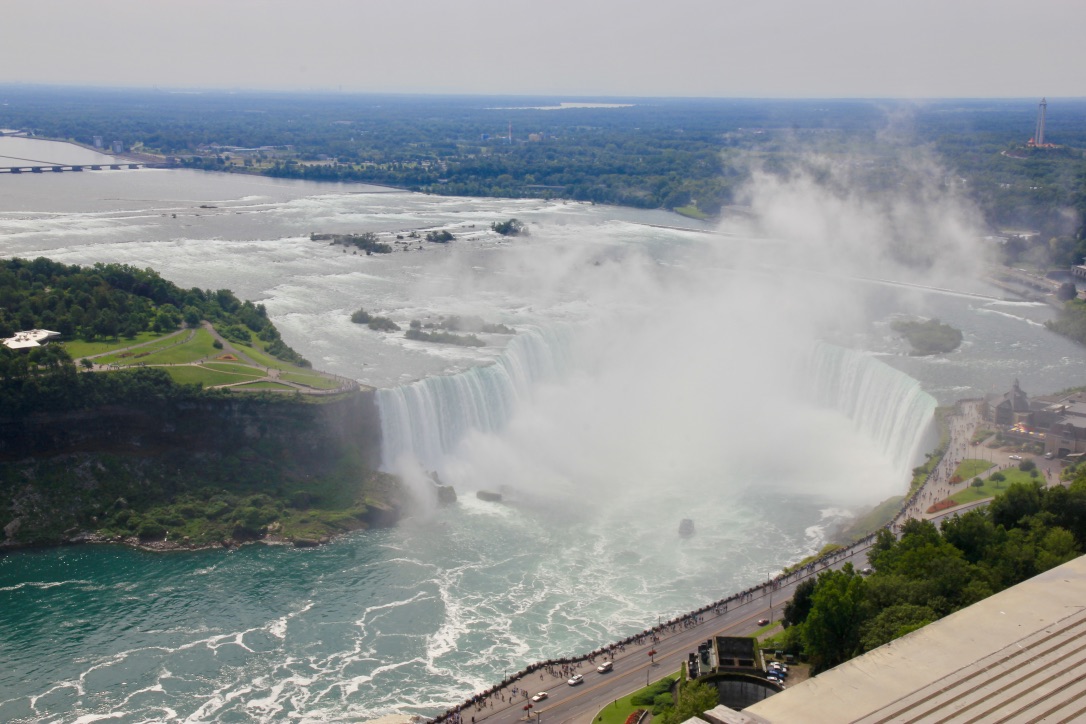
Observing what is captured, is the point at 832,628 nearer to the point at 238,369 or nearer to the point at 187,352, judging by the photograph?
the point at 238,369

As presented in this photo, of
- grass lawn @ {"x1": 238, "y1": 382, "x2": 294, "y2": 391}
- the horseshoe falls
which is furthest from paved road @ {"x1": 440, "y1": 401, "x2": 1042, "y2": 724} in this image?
grass lawn @ {"x1": 238, "y1": 382, "x2": 294, "y2": 391}

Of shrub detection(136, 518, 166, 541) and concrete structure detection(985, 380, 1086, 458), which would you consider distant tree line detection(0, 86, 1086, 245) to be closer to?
concrete structure detection(985, 380, 1086, 458)

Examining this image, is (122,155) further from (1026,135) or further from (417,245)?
(1026,135)

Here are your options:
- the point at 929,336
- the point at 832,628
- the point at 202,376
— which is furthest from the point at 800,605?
the point at 929,336

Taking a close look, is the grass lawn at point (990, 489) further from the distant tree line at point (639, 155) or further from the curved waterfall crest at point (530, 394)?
the distant tree line at point (639, 155)

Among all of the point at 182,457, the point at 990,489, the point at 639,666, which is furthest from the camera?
the point at 182,457

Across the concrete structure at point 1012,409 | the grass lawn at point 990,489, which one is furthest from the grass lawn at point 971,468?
the concrete structure at point 1012,409
